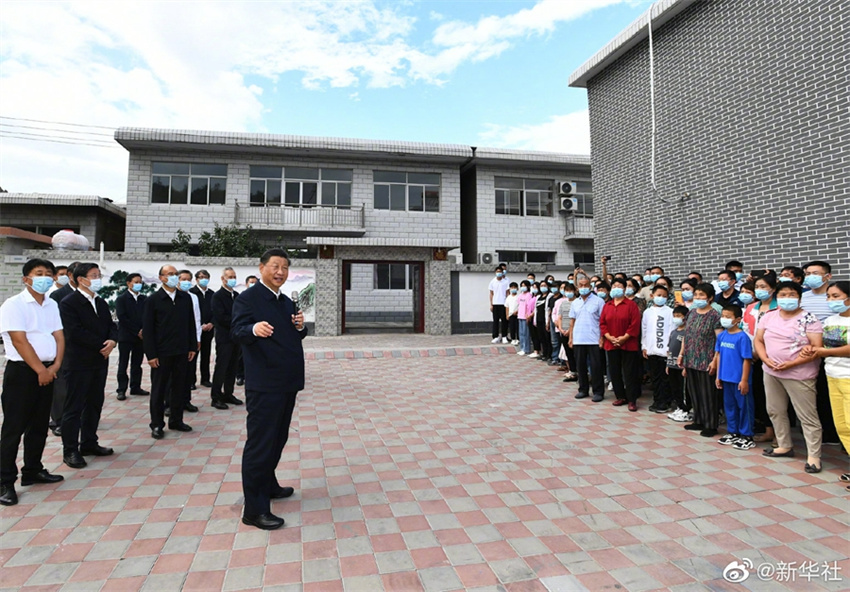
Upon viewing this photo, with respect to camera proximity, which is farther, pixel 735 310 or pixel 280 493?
pixel 735 310

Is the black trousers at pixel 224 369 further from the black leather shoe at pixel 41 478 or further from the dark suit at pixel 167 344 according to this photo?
the black leather shoe at pixel 41 478

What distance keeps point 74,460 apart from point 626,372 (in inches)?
236

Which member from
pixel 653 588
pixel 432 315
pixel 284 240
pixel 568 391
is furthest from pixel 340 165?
pixel 653 588

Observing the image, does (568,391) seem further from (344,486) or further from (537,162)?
(537,162)

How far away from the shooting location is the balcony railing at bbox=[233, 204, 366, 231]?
53.1ft

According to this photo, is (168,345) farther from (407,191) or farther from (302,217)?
(407,191)

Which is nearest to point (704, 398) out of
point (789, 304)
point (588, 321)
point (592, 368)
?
point (789, 304)

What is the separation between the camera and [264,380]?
2924 millimetres

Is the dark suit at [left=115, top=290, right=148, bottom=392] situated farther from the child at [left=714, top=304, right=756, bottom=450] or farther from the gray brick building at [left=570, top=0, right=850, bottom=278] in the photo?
the gray brick building at [left=570, top=0, right=850, bottom=278]

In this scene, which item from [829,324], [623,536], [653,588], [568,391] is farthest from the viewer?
[568,391]

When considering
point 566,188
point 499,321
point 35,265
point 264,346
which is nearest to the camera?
point 264,346

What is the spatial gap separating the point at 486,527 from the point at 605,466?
154 centimetres

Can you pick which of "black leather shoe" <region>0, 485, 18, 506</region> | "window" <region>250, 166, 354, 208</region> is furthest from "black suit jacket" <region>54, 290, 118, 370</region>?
"window" <region>250, 166, 354, 208</region>

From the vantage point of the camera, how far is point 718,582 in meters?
2.33
